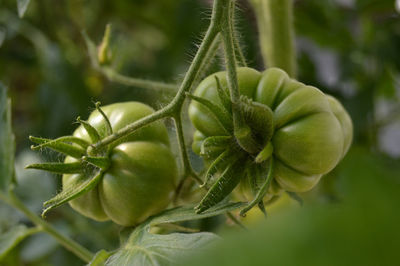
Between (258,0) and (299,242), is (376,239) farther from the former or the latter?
(258,0)

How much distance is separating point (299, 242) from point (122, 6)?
1.57m

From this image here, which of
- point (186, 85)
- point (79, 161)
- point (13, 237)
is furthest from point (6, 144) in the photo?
point (186, 85)

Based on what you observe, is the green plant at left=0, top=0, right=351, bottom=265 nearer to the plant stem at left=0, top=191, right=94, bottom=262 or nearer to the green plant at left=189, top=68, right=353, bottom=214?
the green plant at left=189, top=68, right=353, bottom=214

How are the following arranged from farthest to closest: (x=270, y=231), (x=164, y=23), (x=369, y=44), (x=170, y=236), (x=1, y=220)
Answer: (x=164, y=23) → (x=369, y=44) → (x=1, y=220) → (x=170, y=236) → (x=270, y=231)

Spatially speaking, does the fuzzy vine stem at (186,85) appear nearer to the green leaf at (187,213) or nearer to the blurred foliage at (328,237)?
the green leaf at (187,213)

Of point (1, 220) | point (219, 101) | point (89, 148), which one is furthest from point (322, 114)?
point (1, 220)

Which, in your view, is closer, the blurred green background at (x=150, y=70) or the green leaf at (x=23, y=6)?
the green leaf at (x=23, y=6)

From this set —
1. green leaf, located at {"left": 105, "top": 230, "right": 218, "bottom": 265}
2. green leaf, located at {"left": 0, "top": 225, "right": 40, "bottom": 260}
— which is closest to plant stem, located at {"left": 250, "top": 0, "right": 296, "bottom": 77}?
green leaf, located at {"left": 105, "top": 230, "right": 218, "bottom": 265}

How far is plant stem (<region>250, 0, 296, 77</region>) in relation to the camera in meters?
0.70

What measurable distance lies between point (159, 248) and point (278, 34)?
0.40 m

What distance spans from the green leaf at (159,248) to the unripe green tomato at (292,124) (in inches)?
4.7

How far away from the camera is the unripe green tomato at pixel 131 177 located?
0.54 m

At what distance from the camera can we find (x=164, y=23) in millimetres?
1588

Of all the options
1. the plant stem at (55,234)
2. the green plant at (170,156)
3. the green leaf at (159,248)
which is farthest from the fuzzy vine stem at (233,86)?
the plant stem at (55,234)
